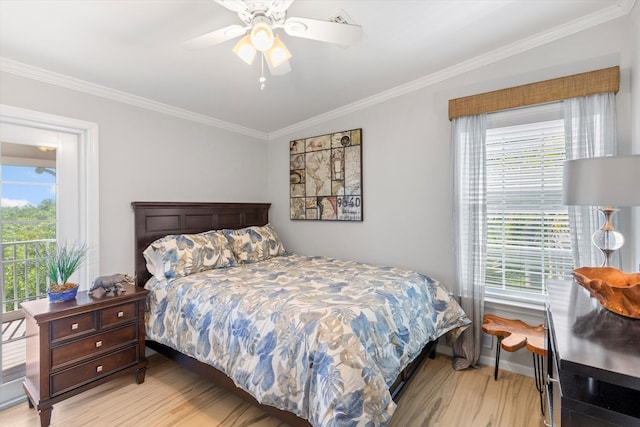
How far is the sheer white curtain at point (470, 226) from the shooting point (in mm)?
2523

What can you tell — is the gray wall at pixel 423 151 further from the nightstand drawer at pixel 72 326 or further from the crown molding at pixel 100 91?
the nightstand drawer at pixel 72 326

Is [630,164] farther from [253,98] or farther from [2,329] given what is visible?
[2,329]

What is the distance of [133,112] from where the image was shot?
2793 millimetres

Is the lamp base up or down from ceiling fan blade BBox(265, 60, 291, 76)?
down

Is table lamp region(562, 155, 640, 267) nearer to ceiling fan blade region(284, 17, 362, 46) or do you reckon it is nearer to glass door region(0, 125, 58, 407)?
ceiling fan blade region(284, 17, 362, 46)

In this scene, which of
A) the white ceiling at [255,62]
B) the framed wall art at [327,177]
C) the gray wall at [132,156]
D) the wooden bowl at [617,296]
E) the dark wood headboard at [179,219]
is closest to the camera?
the wooden bowl at [617,296]

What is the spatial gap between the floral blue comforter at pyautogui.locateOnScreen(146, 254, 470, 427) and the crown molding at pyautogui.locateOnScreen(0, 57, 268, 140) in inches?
65.9

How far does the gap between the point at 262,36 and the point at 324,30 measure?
1.07ft

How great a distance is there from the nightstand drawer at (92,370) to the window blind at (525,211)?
2.99m


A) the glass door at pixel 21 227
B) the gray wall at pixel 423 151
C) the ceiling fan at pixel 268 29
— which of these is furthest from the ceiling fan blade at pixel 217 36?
the gray wall at pixel 423 151

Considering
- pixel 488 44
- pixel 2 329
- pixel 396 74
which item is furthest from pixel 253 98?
pixel 2 329

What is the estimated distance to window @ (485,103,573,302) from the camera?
230 cm

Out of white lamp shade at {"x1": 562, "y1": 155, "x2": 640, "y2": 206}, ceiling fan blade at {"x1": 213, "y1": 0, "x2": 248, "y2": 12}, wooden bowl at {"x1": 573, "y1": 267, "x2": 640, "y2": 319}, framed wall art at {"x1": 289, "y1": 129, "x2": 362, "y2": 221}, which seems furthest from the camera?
framed wall art at {"x1": 289, "y1": 129, "x2": 362, "y2": 221}

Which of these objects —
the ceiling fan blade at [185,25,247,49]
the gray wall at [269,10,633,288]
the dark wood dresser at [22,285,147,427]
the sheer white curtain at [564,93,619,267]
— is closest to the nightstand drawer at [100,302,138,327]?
the dark wood dresser at [22,285,147,427]
